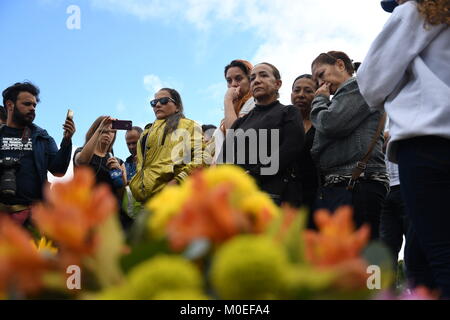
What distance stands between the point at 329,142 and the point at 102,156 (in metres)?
2.01

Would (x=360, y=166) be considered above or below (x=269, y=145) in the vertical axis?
below

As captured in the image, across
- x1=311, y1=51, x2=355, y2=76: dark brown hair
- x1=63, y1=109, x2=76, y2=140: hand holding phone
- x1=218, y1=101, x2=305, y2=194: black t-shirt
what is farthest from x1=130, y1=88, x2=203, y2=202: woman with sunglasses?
x1=311, y1=51, x2=355, y2=76: dark brown hair

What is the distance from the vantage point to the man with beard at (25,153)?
12.3 ft

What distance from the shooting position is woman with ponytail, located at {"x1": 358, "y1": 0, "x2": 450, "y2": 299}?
1731 millimetres

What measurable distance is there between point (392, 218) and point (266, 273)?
11.4ft

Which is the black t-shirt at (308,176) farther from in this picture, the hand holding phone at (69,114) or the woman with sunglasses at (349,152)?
the hand holding phone at (69,114)

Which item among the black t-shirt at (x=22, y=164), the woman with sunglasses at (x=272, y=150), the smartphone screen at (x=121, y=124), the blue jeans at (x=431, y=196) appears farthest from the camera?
the smartphone screen at (x=121, y=124)

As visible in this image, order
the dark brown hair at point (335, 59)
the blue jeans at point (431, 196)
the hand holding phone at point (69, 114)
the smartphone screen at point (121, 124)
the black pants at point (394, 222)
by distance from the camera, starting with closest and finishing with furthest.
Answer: the blue jeans at point (431, 196), the dark brown hair at point (335, 59), the black pants at point (394, 222), the hand holding phone at point (69, 114), the smartphone screen at point (121, 124)

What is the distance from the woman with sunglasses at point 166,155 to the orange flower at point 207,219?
3255 millimetres

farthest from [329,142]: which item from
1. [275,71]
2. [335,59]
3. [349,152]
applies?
[275,71]

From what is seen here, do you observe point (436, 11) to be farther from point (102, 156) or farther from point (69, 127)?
point (102, 156)

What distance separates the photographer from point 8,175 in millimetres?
3768

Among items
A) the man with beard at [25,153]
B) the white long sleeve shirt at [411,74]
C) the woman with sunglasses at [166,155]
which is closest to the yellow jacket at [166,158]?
the woman with sunglasses at [166,155]
